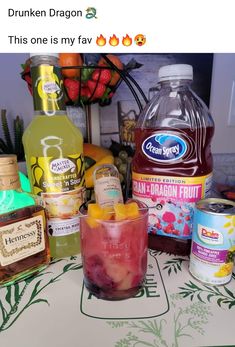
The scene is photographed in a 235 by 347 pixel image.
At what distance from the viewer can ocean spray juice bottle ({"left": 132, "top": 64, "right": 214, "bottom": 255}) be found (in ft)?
1.47

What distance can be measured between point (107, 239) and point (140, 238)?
0.05m

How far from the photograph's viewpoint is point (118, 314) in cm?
34

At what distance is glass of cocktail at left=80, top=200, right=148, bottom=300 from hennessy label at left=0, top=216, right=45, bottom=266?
0.30 feet

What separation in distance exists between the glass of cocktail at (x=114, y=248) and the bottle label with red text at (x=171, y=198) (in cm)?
9

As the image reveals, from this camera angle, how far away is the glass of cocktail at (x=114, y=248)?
364 mm

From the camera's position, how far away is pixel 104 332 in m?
0.32

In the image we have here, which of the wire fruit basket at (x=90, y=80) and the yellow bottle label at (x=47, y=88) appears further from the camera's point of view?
the wire fruit basket at (x=90, y=80)
